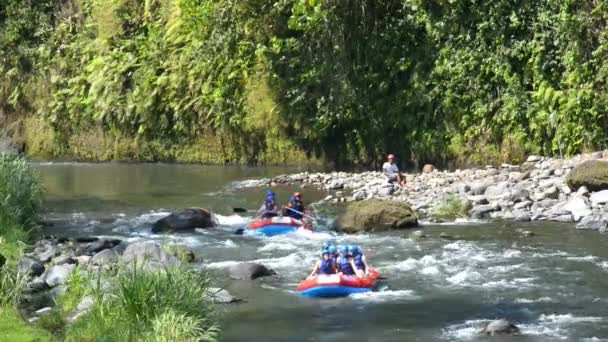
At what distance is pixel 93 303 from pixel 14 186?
8971mm

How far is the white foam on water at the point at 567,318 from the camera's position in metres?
13.3

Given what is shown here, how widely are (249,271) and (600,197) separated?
925cm

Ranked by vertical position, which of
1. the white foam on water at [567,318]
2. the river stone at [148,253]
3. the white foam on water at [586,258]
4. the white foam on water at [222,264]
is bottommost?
the white foam on water at [567,318]

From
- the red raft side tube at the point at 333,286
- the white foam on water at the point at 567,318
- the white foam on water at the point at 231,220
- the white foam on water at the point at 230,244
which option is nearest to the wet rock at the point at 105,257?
the white foam on water at the point at 230,244

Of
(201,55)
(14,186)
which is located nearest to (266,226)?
(14,186)

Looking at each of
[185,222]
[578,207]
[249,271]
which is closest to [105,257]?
[249,271]

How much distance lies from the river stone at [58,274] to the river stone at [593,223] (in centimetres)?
1069

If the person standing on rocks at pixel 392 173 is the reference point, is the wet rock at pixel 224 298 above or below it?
below

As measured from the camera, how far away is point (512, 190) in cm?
2408

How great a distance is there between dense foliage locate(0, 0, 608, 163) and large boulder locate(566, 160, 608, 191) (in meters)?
4.52

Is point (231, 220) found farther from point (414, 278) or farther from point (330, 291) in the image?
point (330, 291)

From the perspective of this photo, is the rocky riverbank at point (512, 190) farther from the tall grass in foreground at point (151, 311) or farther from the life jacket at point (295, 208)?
the tall grass in foreground at point (151, 311)

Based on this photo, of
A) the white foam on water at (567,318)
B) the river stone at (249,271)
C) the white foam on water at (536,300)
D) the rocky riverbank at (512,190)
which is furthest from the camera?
the rocky riverbank at (512,190)

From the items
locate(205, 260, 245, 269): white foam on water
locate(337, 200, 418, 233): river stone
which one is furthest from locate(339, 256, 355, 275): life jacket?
locate(337, 200, 418, 233): river stone
